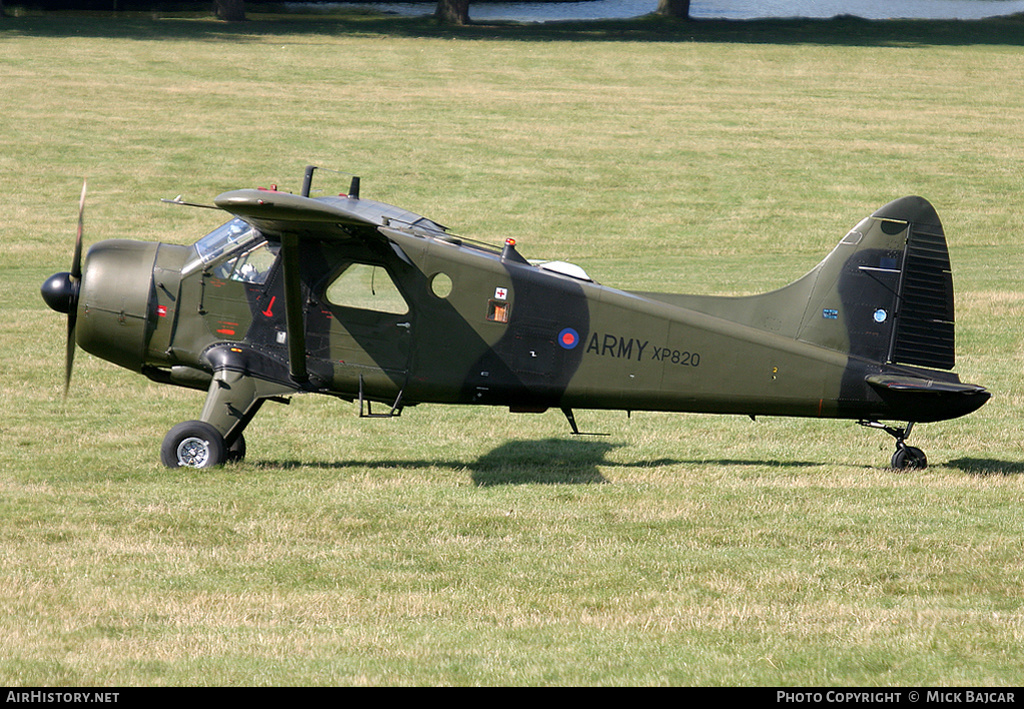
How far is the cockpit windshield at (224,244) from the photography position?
12.1 metres

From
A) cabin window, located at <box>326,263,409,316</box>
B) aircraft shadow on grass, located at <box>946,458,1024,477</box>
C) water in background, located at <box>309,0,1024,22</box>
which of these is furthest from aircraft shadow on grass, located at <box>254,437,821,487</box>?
water in background, located at <box>309,0,1024,22</box>

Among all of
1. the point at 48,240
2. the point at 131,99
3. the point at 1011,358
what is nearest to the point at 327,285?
the point at 1011,358

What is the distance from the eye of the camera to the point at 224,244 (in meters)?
12.1

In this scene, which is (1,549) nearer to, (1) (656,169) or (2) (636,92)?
(1) (656,169)

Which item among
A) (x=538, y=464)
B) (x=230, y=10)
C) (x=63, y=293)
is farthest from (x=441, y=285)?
(x=230, y=10)

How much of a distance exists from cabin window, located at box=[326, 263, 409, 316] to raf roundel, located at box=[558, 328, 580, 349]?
1.70 meters

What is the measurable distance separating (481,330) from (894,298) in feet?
14.8

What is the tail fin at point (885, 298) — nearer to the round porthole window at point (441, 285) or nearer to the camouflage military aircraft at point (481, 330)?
the camouflage military aircraft at point (481, 330)

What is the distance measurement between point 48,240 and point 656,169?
67.2 ft

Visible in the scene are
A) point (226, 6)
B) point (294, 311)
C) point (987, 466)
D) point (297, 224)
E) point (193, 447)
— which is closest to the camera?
point (297, 224)

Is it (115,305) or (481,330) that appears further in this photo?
(481,330)

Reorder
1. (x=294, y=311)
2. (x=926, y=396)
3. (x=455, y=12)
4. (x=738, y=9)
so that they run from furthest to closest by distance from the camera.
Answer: (x=738, y=9) → (x=455, y=12) → (x=926, y=396) → (x=294, y=311)

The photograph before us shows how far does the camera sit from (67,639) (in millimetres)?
7430

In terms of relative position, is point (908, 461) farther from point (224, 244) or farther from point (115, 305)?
point (115, 305)
